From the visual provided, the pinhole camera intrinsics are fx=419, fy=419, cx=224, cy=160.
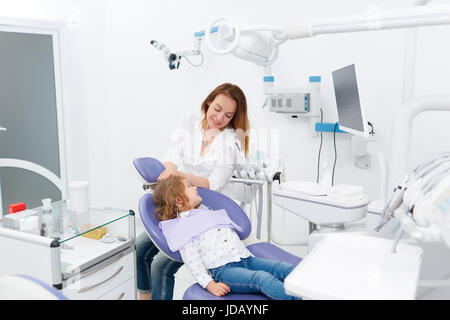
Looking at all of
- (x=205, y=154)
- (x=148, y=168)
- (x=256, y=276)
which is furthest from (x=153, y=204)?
(x=256, y=276)

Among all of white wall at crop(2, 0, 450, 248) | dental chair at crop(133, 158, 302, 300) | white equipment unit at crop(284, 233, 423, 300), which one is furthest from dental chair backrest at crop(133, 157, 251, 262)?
white wall at crop(2, 0, 450, 248)

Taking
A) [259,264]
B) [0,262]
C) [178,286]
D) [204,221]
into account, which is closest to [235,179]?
[204,221]

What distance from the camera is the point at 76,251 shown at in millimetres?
1730

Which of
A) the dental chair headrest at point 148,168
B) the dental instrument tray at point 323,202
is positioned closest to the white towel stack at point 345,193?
the dental instrument tray at point 323,202

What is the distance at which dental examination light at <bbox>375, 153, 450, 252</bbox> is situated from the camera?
0.93 metres

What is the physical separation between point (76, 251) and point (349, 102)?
4.45 ft

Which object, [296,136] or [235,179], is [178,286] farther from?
[296,136]

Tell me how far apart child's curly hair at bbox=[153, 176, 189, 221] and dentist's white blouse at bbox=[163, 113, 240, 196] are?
0.77 ft

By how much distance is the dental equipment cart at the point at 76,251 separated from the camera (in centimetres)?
154

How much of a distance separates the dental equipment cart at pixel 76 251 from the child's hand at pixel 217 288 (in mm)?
501

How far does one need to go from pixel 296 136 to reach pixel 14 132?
7.07 feet

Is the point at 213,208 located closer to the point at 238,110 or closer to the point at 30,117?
the point at 238,110

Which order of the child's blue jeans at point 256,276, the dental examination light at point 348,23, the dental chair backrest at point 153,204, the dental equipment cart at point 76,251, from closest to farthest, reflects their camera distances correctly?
1. the dental examination light at point 348,23
2. the child's blue jeans at point 256,276
3. the dental equipment cart at point 76,251
4. the dental chair backrest at point 153,204

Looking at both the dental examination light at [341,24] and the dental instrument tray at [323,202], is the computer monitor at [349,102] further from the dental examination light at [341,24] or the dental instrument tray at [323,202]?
the dental examination light at [341,24]
